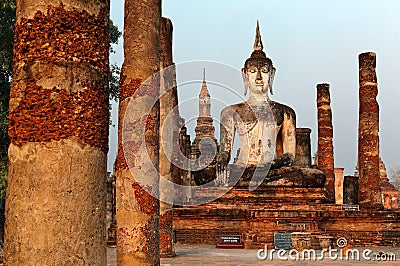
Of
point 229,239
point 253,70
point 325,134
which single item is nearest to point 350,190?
point 325,134

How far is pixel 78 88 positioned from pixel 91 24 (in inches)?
14.1

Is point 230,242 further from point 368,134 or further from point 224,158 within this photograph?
point 368,134

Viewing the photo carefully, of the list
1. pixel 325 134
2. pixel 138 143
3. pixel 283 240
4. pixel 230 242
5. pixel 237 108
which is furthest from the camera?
pixel 325 134

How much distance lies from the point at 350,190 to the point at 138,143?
22.0 meters

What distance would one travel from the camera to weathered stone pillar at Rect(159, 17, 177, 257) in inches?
356

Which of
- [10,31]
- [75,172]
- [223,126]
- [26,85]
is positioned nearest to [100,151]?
[75,172]

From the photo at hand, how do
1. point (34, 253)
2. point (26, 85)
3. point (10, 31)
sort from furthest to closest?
point (10, 31) → point (26, 85) → point (34, 253)

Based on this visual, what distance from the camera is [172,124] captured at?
9812 millimetres

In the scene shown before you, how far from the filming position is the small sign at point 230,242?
39.3 feet

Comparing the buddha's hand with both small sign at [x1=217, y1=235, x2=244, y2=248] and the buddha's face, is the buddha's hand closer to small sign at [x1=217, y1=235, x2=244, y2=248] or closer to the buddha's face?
the buddha's face

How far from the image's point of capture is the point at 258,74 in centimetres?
1697

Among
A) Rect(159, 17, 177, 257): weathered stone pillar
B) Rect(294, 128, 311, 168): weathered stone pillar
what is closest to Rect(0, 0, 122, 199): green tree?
Rect(159, 17, 177, 257): weathered stone pillar

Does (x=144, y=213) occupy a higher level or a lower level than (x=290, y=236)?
higher

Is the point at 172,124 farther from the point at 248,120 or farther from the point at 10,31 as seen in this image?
the point at 248,120
